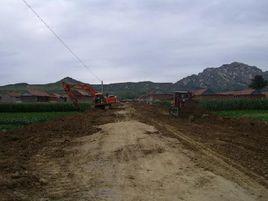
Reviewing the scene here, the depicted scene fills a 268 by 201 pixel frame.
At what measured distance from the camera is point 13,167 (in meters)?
14.2

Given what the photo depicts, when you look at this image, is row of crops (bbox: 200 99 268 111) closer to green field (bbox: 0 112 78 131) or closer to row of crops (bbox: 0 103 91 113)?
row of crops (bbox: 0 103 91 113)

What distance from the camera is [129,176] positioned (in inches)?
487

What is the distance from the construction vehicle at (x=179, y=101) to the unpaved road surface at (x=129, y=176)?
22808mm

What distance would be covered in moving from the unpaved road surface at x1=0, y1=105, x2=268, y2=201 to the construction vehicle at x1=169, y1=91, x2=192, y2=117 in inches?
898

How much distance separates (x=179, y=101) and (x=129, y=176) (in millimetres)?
29968

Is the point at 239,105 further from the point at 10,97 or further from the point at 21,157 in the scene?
the point at 10,97

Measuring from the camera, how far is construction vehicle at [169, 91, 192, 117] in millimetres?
42000

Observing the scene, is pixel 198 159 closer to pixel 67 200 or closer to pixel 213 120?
pixel 67 200

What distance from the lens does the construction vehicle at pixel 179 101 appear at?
4200cm

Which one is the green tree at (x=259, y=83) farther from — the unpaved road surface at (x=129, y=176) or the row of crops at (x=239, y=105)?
the unpaved road surface at (x=129, y=176)

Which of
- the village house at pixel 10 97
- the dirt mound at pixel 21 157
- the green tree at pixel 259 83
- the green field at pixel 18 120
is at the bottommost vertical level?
the green field at pixel 18 120

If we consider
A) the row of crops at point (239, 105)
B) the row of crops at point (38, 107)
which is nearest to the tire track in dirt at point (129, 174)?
the row of crops at point (239, 105)

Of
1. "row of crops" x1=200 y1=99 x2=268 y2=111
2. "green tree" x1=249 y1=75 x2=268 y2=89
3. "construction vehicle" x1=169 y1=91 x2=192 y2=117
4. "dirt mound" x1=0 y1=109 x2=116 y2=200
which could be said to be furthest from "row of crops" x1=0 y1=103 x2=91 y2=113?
"green tree" x1=249 y1=75 x2=268 y2=89

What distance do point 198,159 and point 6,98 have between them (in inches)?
4391
